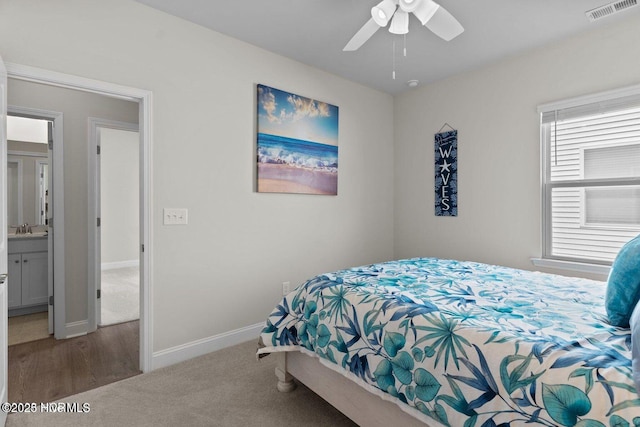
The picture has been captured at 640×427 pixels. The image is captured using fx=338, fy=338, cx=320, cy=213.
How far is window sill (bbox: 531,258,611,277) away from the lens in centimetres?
269

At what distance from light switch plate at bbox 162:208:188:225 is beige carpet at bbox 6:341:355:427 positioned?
1073 millimetres

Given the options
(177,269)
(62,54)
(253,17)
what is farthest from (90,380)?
(253,17)

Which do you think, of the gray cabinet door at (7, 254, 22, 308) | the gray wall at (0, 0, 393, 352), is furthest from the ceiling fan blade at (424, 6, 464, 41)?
the gray cabinet door at (7, 254, 22, 308)

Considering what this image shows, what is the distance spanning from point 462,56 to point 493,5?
792 mm

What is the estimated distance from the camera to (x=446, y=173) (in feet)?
12.1

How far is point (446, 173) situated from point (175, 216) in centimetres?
276

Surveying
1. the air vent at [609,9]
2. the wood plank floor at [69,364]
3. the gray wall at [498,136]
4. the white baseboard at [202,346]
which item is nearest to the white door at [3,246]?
the wood plank floor at [69,364]

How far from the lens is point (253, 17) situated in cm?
254

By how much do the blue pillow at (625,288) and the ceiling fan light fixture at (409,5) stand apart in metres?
1.54

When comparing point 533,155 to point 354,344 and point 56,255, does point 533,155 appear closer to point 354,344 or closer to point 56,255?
point 354,344

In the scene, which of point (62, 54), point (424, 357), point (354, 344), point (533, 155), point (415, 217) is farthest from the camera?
point (415, 217)

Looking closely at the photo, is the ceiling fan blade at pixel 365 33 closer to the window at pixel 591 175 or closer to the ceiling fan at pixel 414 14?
the ceiling fan at pixel 414 14

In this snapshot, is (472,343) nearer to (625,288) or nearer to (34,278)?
(625,288)

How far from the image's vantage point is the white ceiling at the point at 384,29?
238cm
